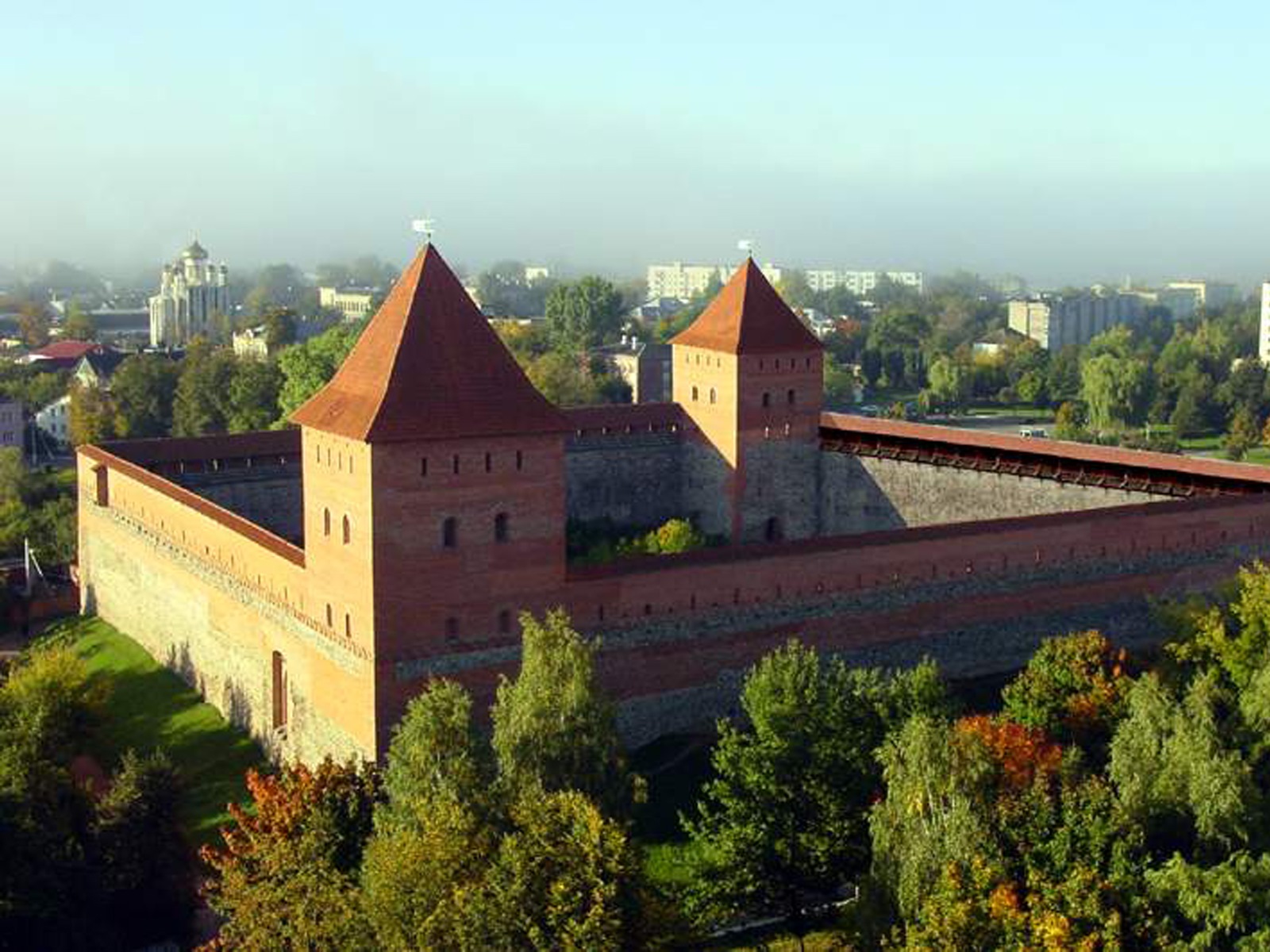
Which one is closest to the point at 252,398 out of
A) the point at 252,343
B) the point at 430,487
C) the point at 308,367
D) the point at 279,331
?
the point at 308,367

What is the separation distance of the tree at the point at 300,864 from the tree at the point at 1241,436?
51.0 meters

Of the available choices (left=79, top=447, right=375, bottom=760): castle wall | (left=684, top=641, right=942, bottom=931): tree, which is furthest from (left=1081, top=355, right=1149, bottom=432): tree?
(left=684, top=641, right=942, bottom=931): tree

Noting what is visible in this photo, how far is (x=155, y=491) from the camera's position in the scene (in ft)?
112

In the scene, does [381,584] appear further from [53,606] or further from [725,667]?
[53,606]

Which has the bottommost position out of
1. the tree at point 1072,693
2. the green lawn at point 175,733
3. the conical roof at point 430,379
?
the green lawn at point 175,733

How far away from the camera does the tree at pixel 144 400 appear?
62194 millimetres

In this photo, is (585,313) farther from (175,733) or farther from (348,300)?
(348,300)

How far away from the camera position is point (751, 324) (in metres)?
39.0

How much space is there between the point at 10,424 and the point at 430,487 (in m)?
41.5

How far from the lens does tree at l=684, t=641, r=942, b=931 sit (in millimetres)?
21547

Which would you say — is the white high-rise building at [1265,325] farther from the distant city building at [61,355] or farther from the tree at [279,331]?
the distant city building at [61,355]

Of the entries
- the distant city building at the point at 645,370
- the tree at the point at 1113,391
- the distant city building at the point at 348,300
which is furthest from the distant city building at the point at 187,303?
the tree at the point at 1113,391

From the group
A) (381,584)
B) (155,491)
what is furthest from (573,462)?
(381,584)

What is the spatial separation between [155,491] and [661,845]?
14.2 m
